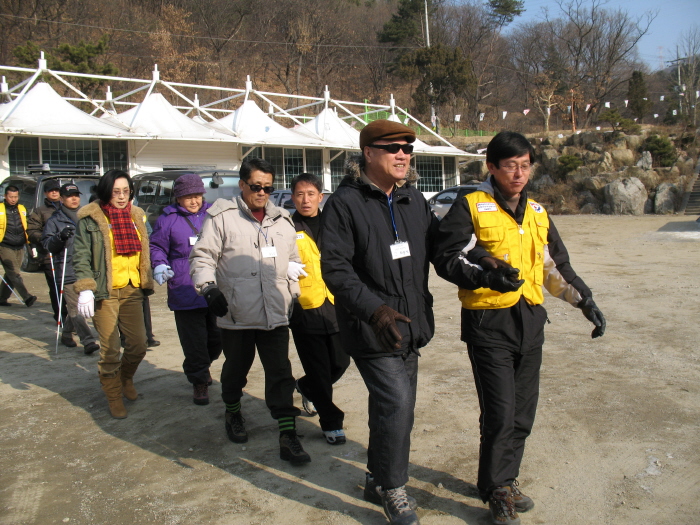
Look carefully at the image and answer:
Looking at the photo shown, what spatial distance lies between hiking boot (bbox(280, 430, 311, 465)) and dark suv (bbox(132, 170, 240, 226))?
7.67 m

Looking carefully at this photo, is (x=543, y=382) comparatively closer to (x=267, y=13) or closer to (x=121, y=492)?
(x=121, y=492)

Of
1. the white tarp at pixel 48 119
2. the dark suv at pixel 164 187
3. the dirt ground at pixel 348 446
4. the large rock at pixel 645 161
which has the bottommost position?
the dirt ground at pixel 348 446

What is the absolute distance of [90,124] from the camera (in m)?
18.0

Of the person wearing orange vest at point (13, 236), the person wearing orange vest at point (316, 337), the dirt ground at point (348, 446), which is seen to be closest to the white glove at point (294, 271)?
the person wearing orange vest at point (316, 337)

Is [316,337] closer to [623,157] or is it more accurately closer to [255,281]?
[255,281]

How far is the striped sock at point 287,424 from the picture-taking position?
387 centimetres

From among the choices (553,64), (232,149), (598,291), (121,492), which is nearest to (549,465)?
(121,492)

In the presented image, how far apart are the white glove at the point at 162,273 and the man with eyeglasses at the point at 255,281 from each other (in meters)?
0.64

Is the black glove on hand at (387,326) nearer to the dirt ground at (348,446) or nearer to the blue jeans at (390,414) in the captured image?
the blue jeans at (390,414)

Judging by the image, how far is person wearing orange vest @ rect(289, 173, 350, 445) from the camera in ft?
13.4

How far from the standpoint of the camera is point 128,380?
16.6ft

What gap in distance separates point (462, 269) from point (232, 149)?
1965 cm

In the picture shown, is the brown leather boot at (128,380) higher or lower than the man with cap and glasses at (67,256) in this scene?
lower

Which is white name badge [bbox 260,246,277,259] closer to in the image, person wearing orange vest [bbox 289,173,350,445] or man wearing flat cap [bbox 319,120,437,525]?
person wearing orange vest [bbox 289,173,350,445]
